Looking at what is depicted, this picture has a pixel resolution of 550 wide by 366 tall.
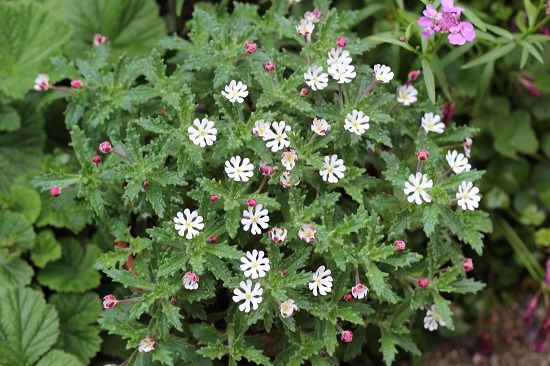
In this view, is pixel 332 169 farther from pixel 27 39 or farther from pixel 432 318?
pixel 27 39

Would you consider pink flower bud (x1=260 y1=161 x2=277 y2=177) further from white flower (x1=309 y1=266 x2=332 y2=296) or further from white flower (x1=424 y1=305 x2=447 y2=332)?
white flower (x1=424 y1=305 x2=447 y2=332)

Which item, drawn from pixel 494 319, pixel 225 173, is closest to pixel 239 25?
pixel 225 173

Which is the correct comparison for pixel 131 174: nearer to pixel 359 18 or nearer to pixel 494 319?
pixel 359 18

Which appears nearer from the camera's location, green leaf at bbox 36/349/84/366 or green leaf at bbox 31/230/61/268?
green leaf at bbox 36/349/84/366

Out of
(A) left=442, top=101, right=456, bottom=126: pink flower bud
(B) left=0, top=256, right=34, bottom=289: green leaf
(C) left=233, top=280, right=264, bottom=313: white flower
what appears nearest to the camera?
(C) left=233, top=280, right=264, bottom=313: white flower

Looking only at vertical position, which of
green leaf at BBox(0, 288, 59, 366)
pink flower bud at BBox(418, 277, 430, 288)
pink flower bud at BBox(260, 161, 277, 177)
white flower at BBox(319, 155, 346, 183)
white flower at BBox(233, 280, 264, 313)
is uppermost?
pink flower bud at BBox(260, 161, 277, 177)

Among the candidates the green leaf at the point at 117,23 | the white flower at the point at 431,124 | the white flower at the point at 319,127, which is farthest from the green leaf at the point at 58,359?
the white flower at the point at 431,124

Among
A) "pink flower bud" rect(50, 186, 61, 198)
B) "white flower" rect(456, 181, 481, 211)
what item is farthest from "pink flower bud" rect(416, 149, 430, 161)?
"pink flower bud" rect(50, 186, 61, 198)
